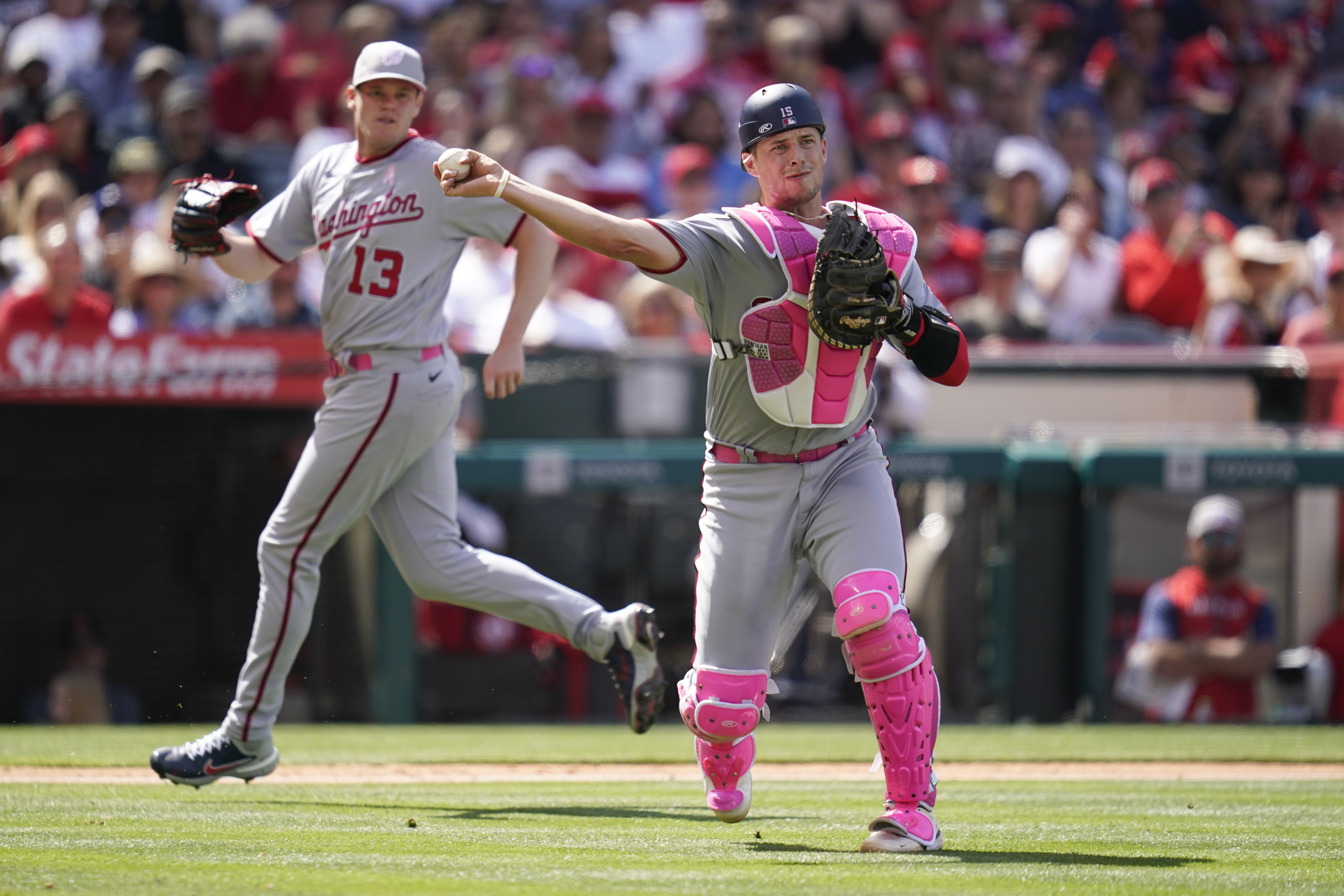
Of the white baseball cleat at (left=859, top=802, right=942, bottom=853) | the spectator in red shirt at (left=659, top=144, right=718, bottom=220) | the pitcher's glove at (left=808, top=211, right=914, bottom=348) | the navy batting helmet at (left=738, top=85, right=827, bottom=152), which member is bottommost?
the white baseball cleat at (left=859, top=802, right=942, bottom=853)

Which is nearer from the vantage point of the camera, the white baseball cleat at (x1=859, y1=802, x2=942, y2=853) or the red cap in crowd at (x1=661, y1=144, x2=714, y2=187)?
the white baseball cleat at (x1=859, y1=802, x2=942, y2=853)

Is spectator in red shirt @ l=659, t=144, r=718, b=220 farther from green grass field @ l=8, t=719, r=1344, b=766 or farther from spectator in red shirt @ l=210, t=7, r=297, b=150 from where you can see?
green grass field @ l=8, t=719, r=1344, b=766

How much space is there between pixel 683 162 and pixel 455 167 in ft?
22.5

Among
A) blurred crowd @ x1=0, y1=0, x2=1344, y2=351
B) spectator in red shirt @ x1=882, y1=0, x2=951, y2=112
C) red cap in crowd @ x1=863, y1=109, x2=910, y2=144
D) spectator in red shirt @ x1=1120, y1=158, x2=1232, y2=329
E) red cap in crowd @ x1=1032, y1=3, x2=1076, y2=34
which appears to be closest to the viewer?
blurred crowd @ x1=0, y1=0, x2=1344, y2=351

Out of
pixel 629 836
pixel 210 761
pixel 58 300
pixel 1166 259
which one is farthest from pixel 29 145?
pixel 629 836

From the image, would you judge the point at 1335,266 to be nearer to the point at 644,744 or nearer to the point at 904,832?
the point at 644,744

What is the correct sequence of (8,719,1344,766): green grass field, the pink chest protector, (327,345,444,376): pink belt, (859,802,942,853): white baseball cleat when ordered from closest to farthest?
(859,802,942,853): white baseball cleat → the pink chest protector → (327,345,444,376): pink belt → (8,719,1344,766): green grass field

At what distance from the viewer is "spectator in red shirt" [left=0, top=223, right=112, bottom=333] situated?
27.3 ft

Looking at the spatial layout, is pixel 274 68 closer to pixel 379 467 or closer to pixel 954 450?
pixel 954 450

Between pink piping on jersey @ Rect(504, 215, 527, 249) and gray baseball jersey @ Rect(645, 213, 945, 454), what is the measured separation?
1.15 m

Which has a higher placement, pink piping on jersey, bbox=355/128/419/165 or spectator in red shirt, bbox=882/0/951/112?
spectator in red shirt, bbox=882/0/951/112

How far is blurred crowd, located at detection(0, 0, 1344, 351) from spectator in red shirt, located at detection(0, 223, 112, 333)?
1 cm

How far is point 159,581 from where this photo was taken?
8.14m

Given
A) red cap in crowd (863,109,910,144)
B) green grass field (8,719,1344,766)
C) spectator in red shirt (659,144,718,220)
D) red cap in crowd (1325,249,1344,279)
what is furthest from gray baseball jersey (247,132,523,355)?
red cap in crowd (863,109,910,144)
